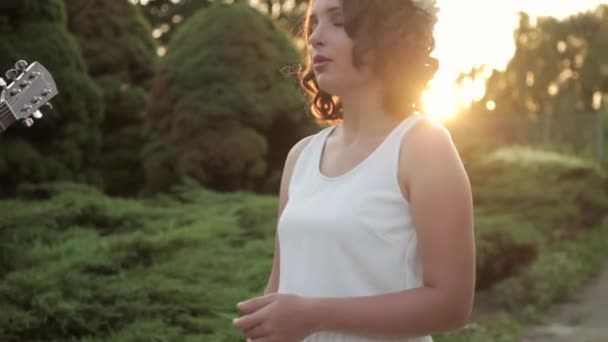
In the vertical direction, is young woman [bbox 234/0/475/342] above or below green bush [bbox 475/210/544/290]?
above

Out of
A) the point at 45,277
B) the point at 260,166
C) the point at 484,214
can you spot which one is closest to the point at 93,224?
the point at 45,277

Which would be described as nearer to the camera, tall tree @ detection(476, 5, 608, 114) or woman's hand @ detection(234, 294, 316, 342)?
woman's hand @ detection(234, 294, 316, 342)

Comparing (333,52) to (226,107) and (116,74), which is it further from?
(116,74)

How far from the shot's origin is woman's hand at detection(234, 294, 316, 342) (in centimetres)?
174

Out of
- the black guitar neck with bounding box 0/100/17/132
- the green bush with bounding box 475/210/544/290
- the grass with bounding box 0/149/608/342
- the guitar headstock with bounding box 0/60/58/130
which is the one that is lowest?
the green bush with bounding box 475/210/544/290

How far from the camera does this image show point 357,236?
1829 millimetres

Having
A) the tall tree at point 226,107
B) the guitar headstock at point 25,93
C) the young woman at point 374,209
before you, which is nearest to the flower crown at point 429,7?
the young woman at point 374,209

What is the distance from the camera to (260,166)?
9.30 m

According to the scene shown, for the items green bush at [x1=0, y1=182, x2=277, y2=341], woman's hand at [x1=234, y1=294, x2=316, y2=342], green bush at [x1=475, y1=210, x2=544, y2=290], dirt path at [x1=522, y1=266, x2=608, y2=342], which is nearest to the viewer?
woman's hand at [x1=234, y1=294, x2=316, y2=342]

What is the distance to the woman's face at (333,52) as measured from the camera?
6.27ft

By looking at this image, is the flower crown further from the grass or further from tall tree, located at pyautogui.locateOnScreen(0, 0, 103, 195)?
tall tree, located at pyautogui.locateOnScreen(0, 0, 103, 195)

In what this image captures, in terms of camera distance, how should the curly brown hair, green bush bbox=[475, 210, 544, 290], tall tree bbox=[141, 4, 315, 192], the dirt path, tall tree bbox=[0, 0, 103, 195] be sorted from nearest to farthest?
the curly brown hair → the dirt path → tall tree bbox=[0, 0, 103, 195] → green bush bbox=[475, 210, 544, 290] → tall tree bbox=[141, 4, 315, 192]

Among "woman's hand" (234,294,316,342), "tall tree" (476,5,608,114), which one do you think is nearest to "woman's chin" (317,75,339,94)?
"woman's hand" (234,294,316,342)

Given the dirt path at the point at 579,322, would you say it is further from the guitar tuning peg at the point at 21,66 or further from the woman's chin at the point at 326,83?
the woman's chin at the point at 326,83
